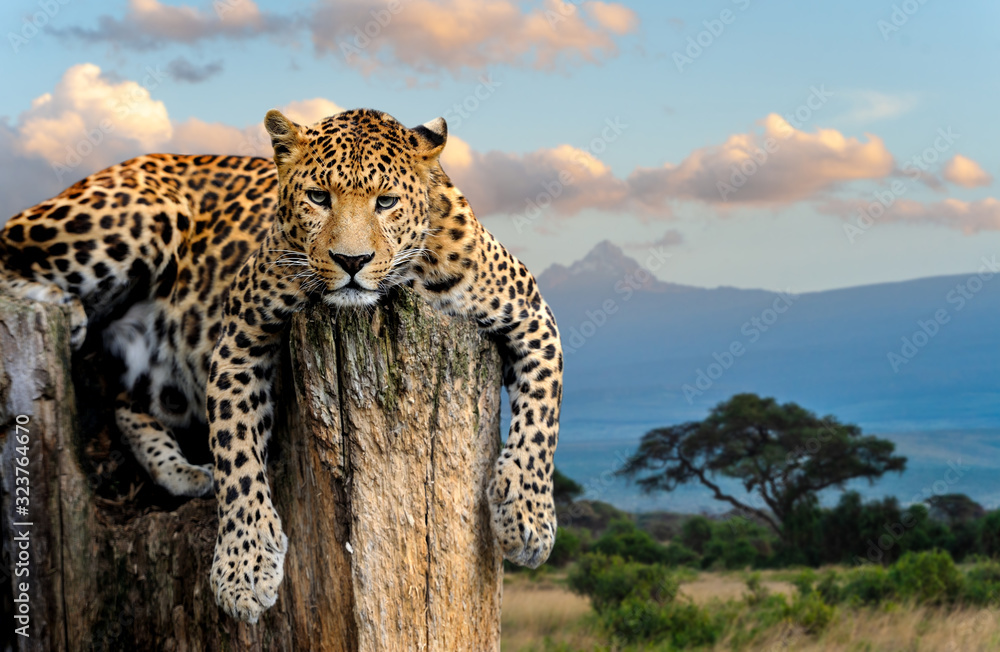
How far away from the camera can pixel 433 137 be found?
6.20 metres

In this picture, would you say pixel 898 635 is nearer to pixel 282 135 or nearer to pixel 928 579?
pixel 928 579

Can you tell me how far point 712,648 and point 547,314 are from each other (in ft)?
61.3

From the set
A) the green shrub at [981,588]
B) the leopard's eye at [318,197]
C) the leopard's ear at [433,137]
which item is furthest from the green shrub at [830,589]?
the leopard's eye at [318,197]

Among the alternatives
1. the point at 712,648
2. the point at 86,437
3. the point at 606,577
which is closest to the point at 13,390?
the point at 86,437

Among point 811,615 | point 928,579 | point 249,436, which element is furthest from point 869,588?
point 249,436

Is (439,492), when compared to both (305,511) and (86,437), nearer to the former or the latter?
(305,511)

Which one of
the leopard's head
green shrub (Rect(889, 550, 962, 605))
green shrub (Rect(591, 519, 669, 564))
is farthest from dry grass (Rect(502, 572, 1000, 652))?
the leopard's head

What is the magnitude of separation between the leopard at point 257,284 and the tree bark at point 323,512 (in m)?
0.21

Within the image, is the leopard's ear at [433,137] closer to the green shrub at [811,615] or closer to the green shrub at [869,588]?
the green shrub at [811,615]

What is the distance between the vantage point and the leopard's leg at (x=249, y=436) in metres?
6.15

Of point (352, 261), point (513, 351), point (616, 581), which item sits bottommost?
point (616, 581)

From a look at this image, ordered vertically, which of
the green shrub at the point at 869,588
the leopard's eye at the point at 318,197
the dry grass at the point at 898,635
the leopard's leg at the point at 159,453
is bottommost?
the dry grass at the point at 898,635

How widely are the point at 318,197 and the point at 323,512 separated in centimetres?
203

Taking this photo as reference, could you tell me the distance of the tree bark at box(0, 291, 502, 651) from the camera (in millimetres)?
5938
